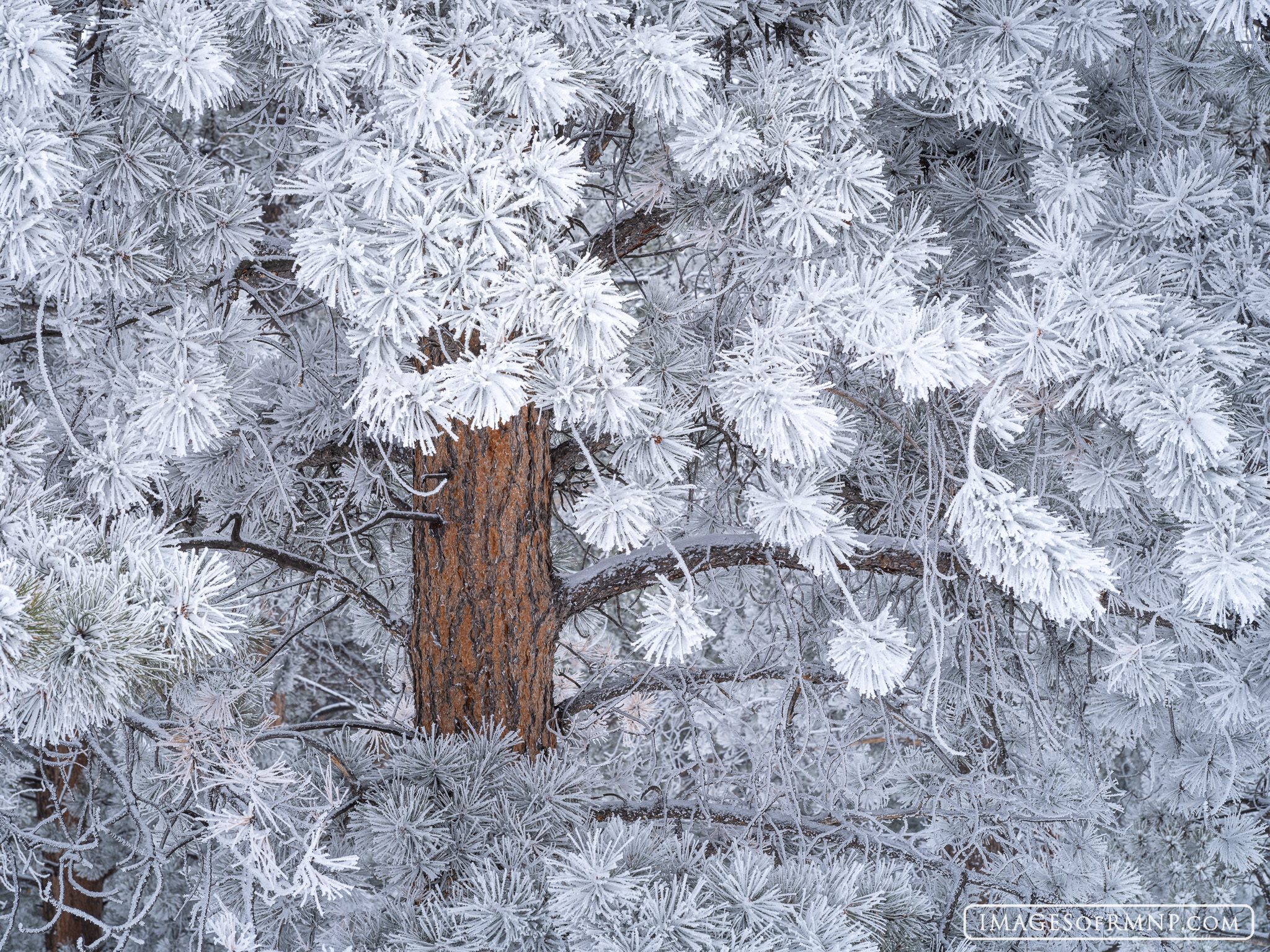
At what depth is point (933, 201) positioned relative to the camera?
6.64ft

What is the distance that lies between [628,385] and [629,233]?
768 mm

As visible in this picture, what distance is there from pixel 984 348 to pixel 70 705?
1.39 m

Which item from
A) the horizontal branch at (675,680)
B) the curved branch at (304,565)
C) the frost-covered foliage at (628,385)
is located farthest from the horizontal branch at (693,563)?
the curved branch at (304,565)

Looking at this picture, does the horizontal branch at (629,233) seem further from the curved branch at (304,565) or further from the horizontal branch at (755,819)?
the horizontal branch at (755,819)

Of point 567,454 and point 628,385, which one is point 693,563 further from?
point 628,385

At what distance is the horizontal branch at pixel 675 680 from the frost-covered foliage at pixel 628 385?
0.8 inches

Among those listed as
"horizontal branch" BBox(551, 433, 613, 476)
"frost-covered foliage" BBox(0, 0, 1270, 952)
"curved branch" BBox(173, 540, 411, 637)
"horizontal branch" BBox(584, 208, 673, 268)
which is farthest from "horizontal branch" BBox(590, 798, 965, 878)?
"horizontal branch" BBox(584, 208, 673, 268)

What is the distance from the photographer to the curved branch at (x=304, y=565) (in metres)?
2.22

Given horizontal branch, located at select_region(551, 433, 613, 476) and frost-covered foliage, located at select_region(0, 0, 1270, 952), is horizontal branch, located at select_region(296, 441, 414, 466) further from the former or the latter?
horizontal branch, located at select_region(551, 433, 613, 476)

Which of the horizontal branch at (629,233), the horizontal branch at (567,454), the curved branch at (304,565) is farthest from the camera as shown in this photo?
the horizontal branch at (567,454)

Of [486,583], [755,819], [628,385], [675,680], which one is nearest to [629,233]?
[628,385]

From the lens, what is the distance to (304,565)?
243cm

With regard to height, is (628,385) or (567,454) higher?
(567,454)

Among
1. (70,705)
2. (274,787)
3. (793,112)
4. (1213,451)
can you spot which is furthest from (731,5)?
(274,787)
